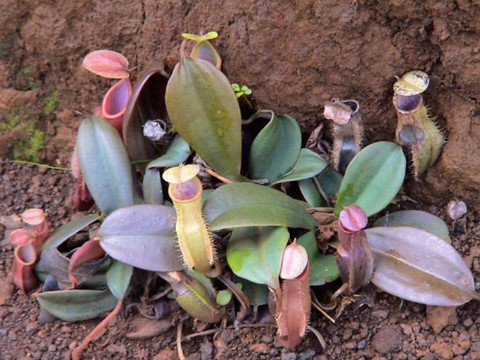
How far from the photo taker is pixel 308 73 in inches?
74.5

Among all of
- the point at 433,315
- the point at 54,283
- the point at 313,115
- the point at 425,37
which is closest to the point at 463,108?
the point at 425,37

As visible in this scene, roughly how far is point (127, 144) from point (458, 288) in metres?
1.05

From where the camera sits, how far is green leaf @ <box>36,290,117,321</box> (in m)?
1.82

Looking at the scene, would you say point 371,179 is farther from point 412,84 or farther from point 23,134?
point 23,134

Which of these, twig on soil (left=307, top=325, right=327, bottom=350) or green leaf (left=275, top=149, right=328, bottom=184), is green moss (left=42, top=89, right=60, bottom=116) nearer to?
green leaf (left=275, top=149, right=328, bottom=184)

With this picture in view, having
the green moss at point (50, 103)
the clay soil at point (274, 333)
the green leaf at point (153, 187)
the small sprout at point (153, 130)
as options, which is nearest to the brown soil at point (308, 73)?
the clay soil at point (274, 333)

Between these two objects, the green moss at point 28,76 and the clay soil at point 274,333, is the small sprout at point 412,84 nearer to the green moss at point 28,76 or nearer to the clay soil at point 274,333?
the clay soil at point 274,333

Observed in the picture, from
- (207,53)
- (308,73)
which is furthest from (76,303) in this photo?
(308,73)

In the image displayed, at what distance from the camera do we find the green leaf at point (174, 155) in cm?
188

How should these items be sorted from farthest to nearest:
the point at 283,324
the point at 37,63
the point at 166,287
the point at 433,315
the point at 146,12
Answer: the point at 37,63, the point at 146,12, the point at 166,287, the point at 433,315, the point at 283,324

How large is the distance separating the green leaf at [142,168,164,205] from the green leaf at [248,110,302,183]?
29 centimetres

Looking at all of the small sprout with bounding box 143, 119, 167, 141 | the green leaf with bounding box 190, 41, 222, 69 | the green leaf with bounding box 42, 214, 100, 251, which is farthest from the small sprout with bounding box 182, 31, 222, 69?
the green leaf with bounding box 42, 214, 100, 251

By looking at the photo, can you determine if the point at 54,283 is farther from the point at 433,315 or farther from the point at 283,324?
the point at 433,315

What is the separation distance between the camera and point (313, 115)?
197cm
